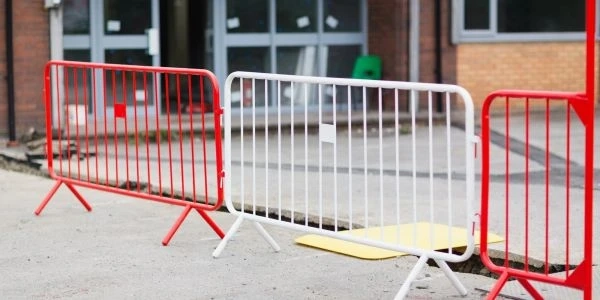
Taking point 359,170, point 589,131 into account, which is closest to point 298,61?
point 359,170

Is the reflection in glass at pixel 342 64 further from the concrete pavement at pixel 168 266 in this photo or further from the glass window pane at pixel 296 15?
the concrete pavement at pixel 168 266

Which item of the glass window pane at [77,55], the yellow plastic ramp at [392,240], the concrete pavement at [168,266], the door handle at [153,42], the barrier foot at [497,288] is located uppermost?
the door handle at [153,42]

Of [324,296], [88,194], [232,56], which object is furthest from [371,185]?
[232,56]

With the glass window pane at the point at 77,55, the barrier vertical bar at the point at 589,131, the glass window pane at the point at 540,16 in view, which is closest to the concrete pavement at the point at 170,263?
the barrier vertical bar at the point at 589,131

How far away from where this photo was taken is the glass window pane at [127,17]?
15328mm

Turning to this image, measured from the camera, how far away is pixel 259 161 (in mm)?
12305

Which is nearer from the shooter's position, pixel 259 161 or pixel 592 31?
pixel 592 31

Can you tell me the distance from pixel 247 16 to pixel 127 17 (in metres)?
1.83

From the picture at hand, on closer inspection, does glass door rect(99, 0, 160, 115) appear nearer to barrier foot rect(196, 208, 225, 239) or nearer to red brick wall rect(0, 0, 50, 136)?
red brick wall rect(0, 0, 50, 136)

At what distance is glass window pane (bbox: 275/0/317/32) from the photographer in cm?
1648

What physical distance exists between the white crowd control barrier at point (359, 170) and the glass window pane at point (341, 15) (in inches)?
36.5

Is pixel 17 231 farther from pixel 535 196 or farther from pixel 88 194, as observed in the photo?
pixel 535 196

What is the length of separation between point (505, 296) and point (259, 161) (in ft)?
20.7

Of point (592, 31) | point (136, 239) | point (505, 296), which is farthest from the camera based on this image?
point (136, 239)
